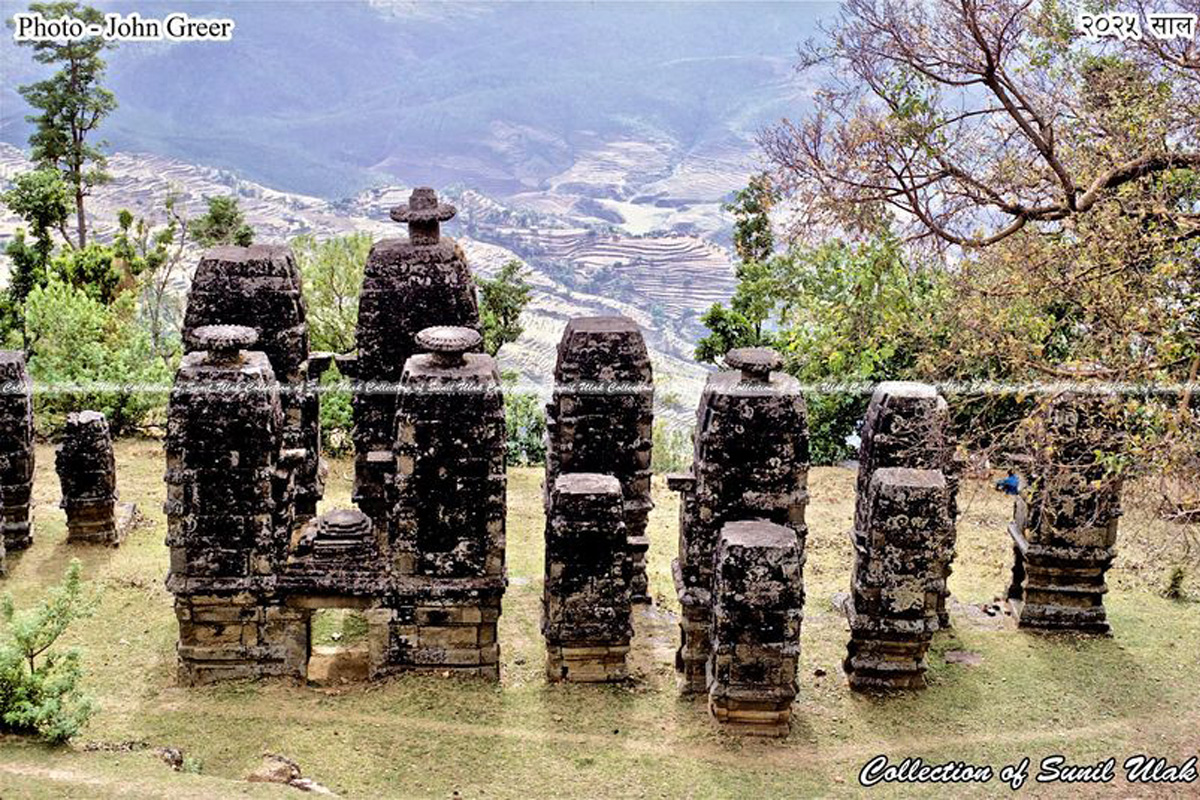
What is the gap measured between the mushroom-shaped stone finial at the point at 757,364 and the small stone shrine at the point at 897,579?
1.98 metres

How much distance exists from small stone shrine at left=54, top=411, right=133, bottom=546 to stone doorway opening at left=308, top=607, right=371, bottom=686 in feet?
15.3

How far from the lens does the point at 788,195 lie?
1800 cm

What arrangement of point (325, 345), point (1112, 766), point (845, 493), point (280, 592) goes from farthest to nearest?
point (325, 345), point (845, 493), point (280, 592), point (1112, 766)

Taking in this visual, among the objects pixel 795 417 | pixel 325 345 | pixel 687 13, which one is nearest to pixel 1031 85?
pixel 795 417

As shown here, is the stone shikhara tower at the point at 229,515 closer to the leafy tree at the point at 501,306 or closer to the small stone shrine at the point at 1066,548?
the small stone shrine at the point at 1066,548

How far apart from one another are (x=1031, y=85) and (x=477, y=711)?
10230 millimetres

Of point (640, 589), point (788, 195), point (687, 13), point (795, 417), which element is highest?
point (687, 13)

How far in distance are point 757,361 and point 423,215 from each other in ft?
17.5

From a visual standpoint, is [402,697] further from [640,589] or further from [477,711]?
[640,589]

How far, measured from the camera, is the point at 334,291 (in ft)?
102

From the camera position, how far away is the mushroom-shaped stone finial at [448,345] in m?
14.3

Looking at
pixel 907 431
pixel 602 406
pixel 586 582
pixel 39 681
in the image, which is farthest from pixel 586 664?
pixel 39 681

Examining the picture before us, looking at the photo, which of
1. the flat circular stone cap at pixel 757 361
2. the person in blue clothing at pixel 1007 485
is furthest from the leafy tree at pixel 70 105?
the flat circular stone cap at pixel 757 361

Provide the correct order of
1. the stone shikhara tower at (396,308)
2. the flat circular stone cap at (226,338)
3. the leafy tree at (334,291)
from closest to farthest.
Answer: the flat circular stone cap at (226,338) < the stone shikhara tower at (396,308) < the leafy tree at (334,291)
